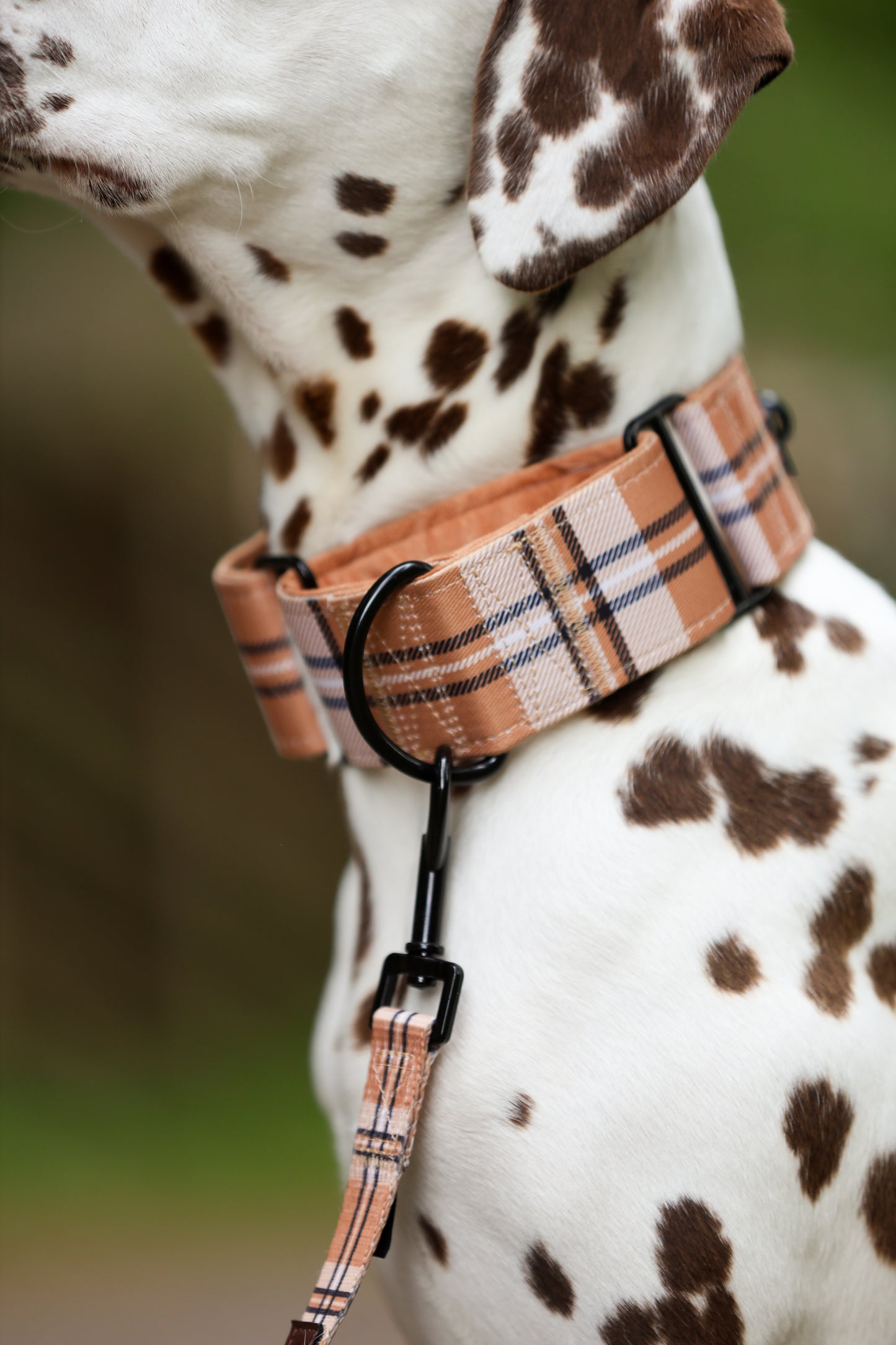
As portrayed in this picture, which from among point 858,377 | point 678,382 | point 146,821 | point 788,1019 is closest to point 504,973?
point 788,1019

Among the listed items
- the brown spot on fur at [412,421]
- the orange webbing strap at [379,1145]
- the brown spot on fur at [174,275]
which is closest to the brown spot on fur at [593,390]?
the brown spot on fur at [412,421]

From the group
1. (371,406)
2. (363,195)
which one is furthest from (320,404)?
(363,195)

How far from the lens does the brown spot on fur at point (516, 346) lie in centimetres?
90

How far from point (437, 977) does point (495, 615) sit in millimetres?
247

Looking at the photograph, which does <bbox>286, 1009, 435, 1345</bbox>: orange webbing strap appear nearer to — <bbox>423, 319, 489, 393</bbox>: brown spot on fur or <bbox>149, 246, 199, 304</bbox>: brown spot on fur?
<bbox>423, 319, 489, 393</bbox>: brown spot on fur

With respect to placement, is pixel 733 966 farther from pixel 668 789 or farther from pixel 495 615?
pixel 495 615

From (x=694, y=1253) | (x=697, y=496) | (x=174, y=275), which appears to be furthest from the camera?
(x=174, y=275)

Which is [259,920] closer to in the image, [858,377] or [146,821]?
[146,821]

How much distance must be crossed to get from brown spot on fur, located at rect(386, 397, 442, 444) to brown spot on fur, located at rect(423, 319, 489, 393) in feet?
0.06

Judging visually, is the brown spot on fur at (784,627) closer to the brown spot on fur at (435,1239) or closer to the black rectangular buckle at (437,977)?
the black rectangular buckle at (437,977)

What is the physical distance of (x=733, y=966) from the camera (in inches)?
31.6

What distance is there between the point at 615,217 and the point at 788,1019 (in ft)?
1.76

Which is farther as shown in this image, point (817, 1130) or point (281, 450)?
point (281, 450)

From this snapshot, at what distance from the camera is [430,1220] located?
85 centimetres
